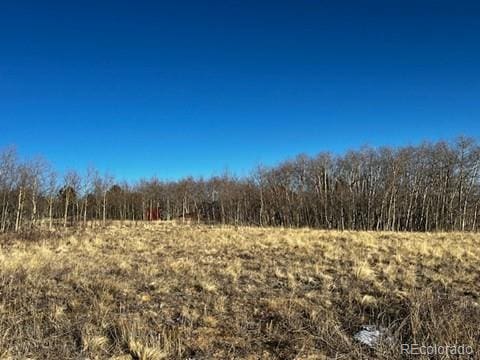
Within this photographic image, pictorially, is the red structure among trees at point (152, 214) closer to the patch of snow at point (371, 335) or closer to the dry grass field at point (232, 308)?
the dry grass field at point (232, 308)

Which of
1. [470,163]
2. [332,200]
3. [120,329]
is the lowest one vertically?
[120,329]

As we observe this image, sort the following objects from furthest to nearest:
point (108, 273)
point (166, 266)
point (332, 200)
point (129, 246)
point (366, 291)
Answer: point (332, 200) < point (129, 246) < point (166, 266) < point (108, 273) < point (366, 291)

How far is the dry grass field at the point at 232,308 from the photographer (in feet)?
16.3

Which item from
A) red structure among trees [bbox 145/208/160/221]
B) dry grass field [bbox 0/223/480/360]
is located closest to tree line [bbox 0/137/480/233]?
red structure among trees [bbox 145/208/160/221]

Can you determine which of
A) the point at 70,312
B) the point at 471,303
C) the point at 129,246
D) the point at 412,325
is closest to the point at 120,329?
the point at 70,312

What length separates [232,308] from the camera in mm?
6656

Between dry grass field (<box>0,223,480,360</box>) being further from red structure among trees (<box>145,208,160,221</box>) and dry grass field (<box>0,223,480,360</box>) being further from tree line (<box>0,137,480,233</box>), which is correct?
red structure among trees (<box>145,208,160,221</box>)

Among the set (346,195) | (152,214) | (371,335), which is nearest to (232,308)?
(371,335)

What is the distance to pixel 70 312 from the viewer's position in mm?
6359

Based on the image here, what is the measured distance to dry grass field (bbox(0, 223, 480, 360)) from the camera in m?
4.96

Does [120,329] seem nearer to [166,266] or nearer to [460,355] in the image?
[460,355]

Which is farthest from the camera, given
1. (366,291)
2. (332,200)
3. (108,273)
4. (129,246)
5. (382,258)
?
→ (332,200)

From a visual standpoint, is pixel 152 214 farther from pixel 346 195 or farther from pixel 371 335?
pixel 371 335

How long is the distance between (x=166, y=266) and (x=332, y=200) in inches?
1510
